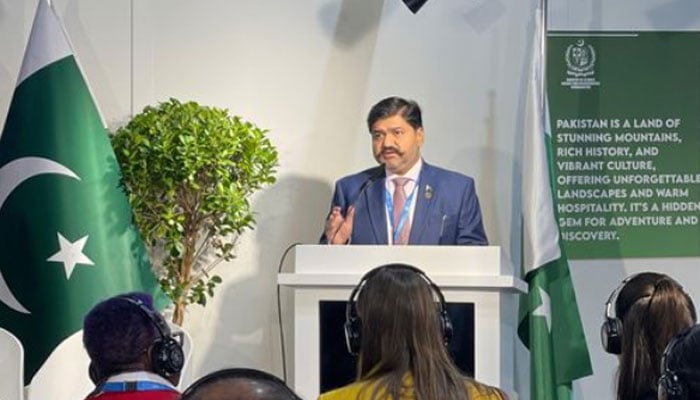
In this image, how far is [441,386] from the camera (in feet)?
8.11

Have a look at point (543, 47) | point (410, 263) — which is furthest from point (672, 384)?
point (543, 47)

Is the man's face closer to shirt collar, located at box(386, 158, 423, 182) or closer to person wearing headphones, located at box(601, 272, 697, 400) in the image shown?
shirt collar, located at box(386, 158, 423, 182)

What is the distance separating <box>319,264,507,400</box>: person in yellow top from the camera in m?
2.46

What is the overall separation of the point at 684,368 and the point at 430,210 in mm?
3406

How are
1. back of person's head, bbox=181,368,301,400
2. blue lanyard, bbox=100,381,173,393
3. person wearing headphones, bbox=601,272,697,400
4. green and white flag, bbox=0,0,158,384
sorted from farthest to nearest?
green and white flag, bbox=0,0,158,384
person wearing headphones, bbox=601,272,697,400
blue lanyard, bbox=100,381,173,393
back of person's head, bbox=181,368,301,400

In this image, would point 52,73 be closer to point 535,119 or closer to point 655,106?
point 535,119

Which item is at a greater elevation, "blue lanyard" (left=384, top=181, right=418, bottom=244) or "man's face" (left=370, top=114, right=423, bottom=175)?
"man's face" (left=370, top=114, right=423, bottom=175)

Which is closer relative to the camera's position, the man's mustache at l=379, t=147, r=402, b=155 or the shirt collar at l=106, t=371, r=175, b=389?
the shirt collar at l=106, t=371, r=175, b=389

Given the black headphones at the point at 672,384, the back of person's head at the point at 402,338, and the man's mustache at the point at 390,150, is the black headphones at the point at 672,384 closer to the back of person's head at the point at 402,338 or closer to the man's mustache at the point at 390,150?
the back of person's head at the point at 402,338

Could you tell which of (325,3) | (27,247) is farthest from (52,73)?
(325,3)

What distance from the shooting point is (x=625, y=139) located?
570cm

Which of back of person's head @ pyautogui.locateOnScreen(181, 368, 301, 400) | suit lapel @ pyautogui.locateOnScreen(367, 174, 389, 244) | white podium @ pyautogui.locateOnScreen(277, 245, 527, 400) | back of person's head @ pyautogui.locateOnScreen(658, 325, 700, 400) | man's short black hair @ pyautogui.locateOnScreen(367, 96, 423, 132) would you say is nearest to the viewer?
back of person's head @ pyautogui.locateOnScreen(181, 368, 301, 400)

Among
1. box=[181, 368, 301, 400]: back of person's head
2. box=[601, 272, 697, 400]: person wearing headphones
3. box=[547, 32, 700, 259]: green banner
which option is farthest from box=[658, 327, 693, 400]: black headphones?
box=[547, 32, 700, 259]: green banner

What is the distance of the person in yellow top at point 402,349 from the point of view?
2.46 metres
